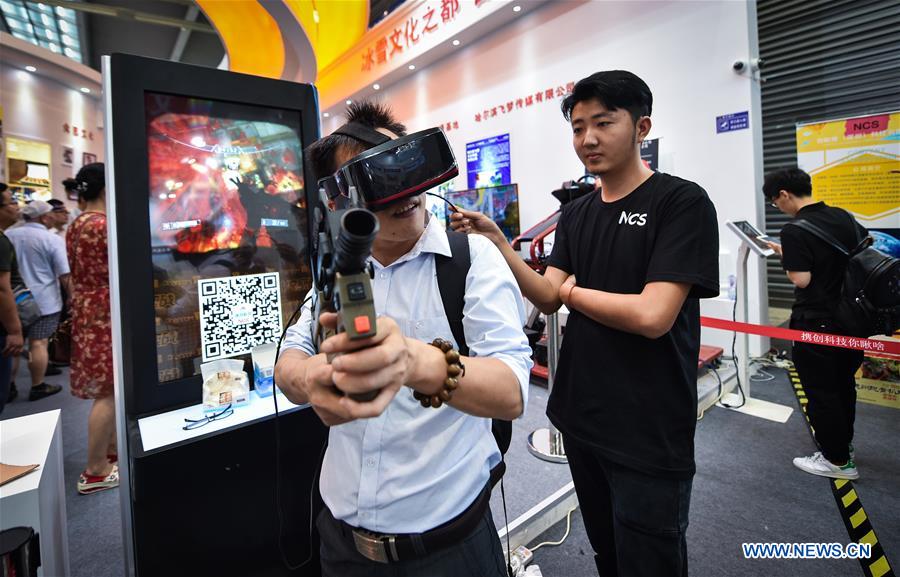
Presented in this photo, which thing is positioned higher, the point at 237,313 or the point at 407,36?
the point at 407,36

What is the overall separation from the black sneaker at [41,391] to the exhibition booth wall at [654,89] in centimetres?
539

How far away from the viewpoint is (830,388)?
7.50ft

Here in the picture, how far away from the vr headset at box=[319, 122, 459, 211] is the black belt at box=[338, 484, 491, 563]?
60 centimetres

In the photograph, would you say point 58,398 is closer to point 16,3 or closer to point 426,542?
point 426,542

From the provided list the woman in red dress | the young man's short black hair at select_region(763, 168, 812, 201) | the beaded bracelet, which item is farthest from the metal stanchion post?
the woman in red dress

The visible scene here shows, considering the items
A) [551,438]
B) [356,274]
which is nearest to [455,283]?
[356,274]

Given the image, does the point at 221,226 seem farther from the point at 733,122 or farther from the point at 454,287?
the point at 733,122

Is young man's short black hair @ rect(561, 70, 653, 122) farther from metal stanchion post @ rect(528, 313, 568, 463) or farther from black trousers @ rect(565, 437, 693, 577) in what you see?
metal stanchion post @ rect(528, 313, 568, 463)

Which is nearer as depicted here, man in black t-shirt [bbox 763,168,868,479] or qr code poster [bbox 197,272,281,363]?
qr code poster [bbox 197,272,281,363]

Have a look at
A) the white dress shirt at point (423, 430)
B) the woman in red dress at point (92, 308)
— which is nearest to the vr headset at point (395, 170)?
the white dress shirt at point (423, 430)

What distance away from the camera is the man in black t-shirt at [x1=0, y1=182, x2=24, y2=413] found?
2.79 meters

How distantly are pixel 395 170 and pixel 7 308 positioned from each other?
3.61 meters

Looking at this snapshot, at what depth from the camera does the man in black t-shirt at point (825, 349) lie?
2277 mm

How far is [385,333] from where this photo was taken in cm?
52
